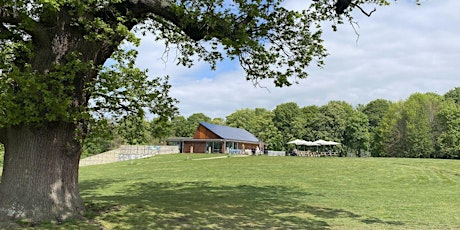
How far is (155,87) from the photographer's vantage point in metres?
9.02

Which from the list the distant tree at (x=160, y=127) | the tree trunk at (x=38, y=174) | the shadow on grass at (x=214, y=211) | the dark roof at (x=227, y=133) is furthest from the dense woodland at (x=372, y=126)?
the tree trunk at (x=38, y=174)

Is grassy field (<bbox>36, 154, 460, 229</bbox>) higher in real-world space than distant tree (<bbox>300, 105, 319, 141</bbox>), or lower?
lower

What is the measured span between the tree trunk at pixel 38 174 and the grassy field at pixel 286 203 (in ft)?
1.91

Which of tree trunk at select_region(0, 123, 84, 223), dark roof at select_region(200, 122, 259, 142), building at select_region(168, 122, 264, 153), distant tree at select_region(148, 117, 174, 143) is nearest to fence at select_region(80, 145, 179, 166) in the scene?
building at select_region(168, 122, 264, 153)

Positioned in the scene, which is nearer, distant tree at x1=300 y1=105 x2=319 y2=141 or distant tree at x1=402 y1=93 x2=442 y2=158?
distant tree at x1=402 y1=93 x2=442 y2=158

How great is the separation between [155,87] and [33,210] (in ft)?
11.6

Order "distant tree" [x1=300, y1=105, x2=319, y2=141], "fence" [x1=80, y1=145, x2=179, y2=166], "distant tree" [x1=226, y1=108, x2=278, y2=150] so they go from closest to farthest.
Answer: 1. "fence" [x1=80, y1=145, x2=179, y2=166]
2. "distant tree" [x1=300, y1=105, x2=319, y2=141]
3. "distant tree" [x1=226, y1=108, x2=278, y2=150]

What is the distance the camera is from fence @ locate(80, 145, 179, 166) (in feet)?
131

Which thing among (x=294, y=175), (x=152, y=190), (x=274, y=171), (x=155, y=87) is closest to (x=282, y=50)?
(x=155, y=87)

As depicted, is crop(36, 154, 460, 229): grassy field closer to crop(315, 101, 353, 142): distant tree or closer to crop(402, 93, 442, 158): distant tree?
crop(402, 93, 442, 158): distant tree

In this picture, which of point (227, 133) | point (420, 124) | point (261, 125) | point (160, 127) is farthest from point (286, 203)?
point (261, 125)

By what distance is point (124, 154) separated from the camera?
41.2 m

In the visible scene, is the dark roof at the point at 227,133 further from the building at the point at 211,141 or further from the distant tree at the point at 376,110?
the distant tree at the point at 376,110

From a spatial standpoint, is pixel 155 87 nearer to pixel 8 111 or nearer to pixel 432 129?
pixel 8 111
